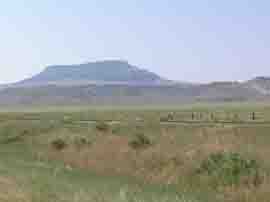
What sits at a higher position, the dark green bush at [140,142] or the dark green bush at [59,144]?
the dark green bush at [140,142]

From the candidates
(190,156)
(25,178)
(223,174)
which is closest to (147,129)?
(190,156)

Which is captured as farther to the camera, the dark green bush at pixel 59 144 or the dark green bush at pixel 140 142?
the dark green bush at pixel 59 144

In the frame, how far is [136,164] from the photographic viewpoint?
82.7ft

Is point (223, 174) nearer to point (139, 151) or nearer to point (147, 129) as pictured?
point (139, 151)

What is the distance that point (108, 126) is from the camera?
143ft

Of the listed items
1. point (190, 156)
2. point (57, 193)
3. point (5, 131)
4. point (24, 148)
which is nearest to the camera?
point (57, 193)

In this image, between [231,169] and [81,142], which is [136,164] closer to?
[231,169]

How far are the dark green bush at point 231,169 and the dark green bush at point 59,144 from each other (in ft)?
50.3

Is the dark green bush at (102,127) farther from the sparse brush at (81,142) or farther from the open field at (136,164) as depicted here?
the sparse brush at (81,142)

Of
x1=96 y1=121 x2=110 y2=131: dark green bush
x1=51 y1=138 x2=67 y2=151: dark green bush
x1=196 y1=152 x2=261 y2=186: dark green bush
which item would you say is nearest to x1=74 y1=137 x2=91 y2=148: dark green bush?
x1=51 y1=138 x2=67 y2=151: dark green bush

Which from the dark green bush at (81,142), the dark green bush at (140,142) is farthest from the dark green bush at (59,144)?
the dark green bush at (140,142)

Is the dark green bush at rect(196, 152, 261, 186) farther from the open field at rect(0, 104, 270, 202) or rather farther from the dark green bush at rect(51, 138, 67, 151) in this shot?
the dark green bush at rect(51, 138, 67, 151)

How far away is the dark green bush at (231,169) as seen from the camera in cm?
1900

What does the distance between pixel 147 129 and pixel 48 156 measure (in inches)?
505
